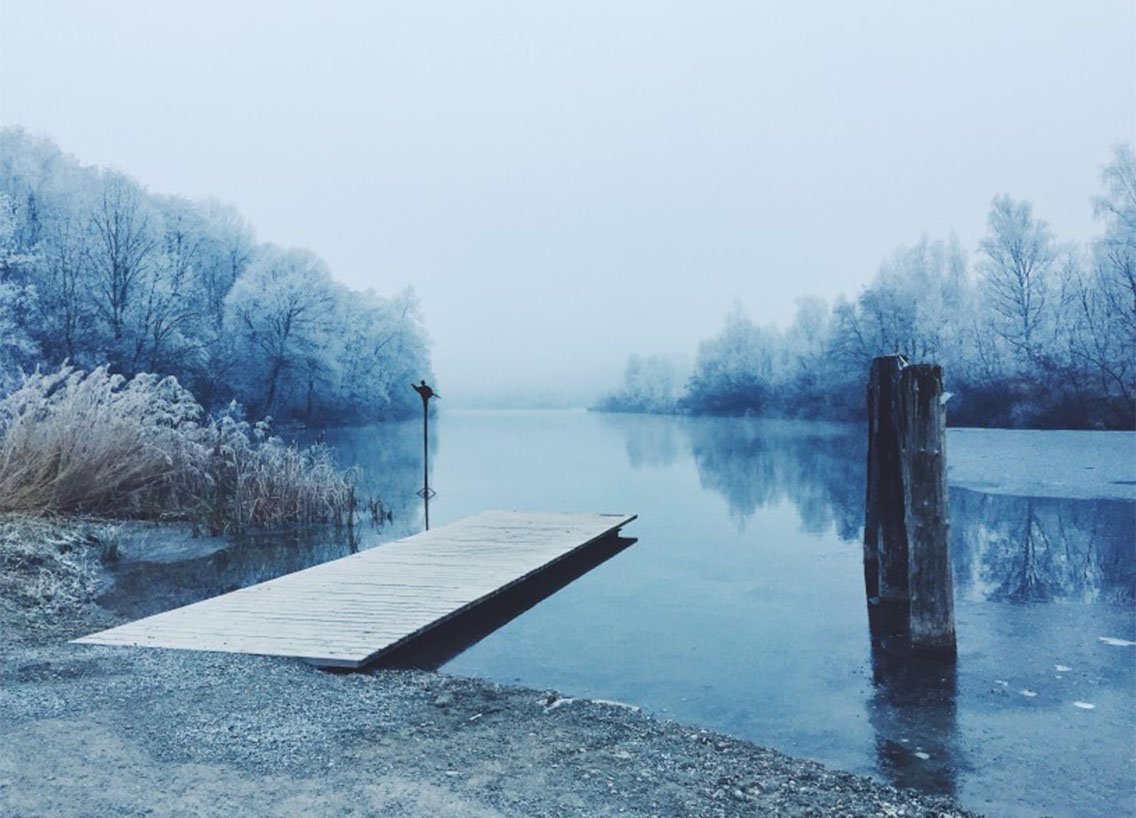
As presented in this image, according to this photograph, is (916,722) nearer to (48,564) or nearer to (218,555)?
(48,564)

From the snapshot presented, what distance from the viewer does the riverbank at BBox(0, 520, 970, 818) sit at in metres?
3.52

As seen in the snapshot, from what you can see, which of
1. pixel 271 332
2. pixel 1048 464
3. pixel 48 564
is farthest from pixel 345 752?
pixel 271 332

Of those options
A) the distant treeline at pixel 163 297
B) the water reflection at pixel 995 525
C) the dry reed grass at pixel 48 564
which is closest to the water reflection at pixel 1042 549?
the water reflection at pixel 995 525

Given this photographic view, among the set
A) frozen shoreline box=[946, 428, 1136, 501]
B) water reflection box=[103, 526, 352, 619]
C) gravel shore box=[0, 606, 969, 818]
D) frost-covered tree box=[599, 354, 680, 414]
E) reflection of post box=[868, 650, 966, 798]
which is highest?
frost-covered tree box=[599, 354, 680, 414]

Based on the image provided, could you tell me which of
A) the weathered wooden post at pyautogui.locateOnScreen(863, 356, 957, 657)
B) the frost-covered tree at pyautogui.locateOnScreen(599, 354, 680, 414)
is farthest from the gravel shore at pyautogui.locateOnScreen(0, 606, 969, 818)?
the frost-covered tree at pyautogui.locateOnScreen(599, 354, 680, 414)

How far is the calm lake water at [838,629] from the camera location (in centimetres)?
498

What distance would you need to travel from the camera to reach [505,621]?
7906 mm

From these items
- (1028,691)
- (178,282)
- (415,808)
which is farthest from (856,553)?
(178,282)

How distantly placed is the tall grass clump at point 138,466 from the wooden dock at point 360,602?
132 inches

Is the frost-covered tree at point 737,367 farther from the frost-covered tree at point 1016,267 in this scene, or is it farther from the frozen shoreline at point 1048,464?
the frozen shoreline at point 1048,464

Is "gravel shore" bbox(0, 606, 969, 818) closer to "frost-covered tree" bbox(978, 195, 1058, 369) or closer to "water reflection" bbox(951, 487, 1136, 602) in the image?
"water reflection" bbox(951, 487, 1136, 602)

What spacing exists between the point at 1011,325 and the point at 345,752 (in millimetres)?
37220

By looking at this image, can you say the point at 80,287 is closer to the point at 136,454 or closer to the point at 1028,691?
the point at 136,454

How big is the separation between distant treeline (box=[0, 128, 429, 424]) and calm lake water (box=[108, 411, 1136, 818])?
15487mm
